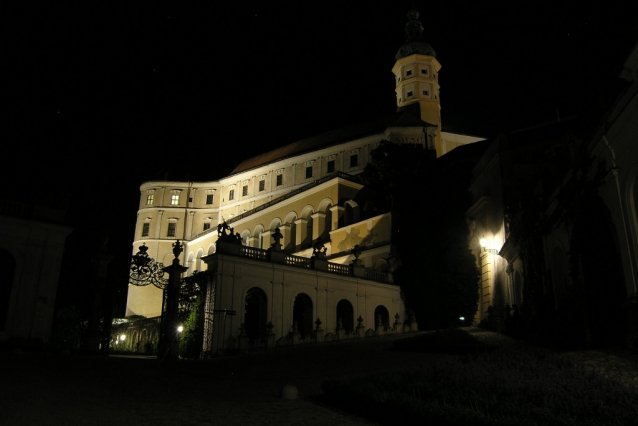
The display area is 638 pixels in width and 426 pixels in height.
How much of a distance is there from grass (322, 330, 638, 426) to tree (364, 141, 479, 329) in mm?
19865

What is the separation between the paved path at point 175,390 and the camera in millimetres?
8164

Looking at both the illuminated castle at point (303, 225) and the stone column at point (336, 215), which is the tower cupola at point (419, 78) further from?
the stone column at point (336, 215)

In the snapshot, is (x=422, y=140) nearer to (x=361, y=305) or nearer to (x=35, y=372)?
(x=361, y=305)

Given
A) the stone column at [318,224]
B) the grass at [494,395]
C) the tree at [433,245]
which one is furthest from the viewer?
the stone column at [318,224]

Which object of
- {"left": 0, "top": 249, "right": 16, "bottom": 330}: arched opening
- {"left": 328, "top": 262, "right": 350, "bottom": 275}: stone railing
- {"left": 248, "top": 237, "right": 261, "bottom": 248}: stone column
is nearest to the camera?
{"left": 0, "top": 249, "right": 16, "bottom": 330}: arched opening

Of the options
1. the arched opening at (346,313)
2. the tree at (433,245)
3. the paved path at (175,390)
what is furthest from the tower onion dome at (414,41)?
the paved path at (175,390)

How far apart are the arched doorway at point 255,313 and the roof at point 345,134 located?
35102mm

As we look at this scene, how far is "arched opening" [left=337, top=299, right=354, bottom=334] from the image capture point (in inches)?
1273

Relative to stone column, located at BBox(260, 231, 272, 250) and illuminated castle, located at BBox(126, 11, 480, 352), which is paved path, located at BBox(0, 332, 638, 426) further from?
stone column, located at BBox(260, 231, 272, 250)

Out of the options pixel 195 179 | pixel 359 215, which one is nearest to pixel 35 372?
pixel 359 215

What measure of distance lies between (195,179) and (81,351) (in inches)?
2397

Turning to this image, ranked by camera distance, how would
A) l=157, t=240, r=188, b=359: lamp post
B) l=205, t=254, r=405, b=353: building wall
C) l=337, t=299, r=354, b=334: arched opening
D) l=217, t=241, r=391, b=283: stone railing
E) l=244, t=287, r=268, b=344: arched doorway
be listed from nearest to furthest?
l=157, t=240, r=188, b=359: lamp post < l=205, t=254, r=405, b=353: building wall < l=217, t=241, r=391, b=283: stone railing < l=244, t=287, r=268, b=344: arched doorway < l=337, t=299, r=354, b=334: arched opening

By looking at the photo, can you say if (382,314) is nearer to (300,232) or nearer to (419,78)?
(300,232)

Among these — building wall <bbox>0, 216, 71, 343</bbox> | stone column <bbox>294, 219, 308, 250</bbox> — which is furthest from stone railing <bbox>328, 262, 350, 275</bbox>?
stone column <bbox>294, 219, 308, 250</bbox>
